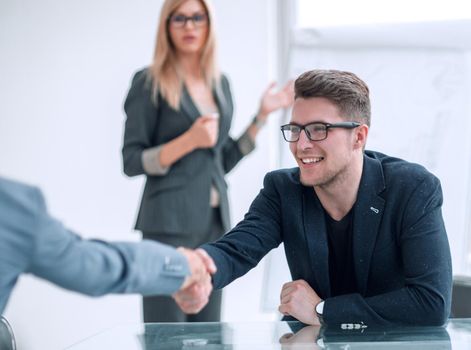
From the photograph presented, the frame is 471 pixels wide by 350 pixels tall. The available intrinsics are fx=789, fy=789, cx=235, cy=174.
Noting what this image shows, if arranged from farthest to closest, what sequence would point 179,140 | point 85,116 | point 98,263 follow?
point 85,116, point 179,140, point 98,263

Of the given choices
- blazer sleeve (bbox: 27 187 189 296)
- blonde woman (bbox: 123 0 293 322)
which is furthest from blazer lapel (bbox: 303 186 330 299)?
blonde woman (bbox: 123 0 293 322)

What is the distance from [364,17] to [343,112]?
176 centimetres

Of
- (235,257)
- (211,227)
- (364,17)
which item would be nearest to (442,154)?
(364,17)

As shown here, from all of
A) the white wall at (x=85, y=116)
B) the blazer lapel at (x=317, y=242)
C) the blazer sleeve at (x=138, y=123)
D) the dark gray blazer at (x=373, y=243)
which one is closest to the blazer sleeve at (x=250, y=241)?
the dark gray blazer at (x=373, y=243)

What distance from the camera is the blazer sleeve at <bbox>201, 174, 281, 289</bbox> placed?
2156 millimetres

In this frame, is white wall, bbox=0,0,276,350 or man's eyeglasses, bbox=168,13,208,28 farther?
white wall, bbox=0,0,276,350

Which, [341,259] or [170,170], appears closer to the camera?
[341,259]

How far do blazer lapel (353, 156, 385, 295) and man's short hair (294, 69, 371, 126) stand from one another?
0.20 meters

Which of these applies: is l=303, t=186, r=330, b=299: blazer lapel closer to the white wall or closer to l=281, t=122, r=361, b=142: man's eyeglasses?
l=281, t=122, r=361, b=142: man's eyeglasses

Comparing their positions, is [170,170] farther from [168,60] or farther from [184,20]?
[184,20]

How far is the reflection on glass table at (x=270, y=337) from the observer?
1.74 m

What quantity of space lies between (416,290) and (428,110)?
6.08 feet

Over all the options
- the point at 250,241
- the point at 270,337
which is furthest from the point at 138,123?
the point at 270,337

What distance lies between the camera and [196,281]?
1.96 metres
